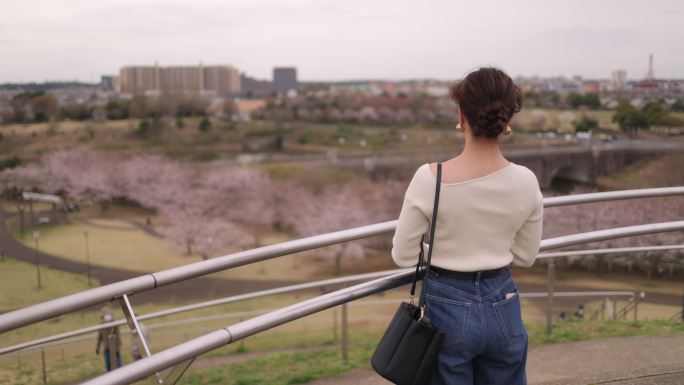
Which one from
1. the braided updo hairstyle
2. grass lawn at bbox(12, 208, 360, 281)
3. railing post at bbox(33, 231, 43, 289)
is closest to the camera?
the braided updo hairstyle

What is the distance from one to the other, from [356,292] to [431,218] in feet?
1.06

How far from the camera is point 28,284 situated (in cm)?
1523

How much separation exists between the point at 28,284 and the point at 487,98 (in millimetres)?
15899

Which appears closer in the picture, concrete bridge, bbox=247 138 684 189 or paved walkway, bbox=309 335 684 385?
paved walkway, bbox=309 335 684 385

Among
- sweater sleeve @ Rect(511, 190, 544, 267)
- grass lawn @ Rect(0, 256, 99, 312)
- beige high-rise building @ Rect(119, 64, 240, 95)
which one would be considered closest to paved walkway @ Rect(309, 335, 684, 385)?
sweater sleeve @ Rect(511, 190, 544, 267)

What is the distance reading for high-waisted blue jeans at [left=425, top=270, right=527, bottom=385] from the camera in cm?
139

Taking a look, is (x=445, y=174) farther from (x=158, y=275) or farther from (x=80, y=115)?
(x=80, y=115)

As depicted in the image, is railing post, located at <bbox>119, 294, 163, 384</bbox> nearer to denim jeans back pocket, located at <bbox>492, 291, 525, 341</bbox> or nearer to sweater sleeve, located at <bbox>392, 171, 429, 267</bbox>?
sweater sleeve, located at <bbox>392, 171, 429, 267</bbox>

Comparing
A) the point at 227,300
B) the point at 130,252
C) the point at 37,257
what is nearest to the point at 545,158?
the point at 130,252

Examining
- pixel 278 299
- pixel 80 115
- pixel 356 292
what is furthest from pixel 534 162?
pixel 356 292

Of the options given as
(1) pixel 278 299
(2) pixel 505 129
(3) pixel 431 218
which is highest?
(2) pixel 505 129

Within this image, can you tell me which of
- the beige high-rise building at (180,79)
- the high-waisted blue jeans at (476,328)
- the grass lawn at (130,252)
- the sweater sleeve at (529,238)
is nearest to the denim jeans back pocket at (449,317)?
the high-waisted blue jeans at (476,328)

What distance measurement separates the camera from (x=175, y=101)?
39500 mm

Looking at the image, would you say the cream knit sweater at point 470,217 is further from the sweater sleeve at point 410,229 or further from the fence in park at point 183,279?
the fence in park at point 183,279
